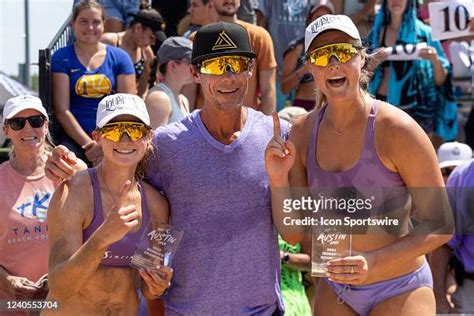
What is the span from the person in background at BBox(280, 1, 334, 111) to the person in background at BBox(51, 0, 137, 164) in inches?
55.9

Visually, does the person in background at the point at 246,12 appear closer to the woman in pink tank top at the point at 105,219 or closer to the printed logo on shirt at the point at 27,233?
the printed logo on shirt at the point at 27,233

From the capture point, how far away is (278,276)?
404cm

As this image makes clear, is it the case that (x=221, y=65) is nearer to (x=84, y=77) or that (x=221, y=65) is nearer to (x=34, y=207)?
(x=34, y=207)

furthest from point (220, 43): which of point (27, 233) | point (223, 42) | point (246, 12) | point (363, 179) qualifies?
point (246, 12)

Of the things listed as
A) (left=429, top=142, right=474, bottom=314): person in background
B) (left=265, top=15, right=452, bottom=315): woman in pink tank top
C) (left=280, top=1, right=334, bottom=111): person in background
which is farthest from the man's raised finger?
(left=280, top=1, right=334, bottom=111): person in background

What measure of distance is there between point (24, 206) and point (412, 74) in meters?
3.52

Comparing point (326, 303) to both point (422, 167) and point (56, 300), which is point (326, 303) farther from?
point (56, 300)

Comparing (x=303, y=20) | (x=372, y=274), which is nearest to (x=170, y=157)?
(x=372, y=274)

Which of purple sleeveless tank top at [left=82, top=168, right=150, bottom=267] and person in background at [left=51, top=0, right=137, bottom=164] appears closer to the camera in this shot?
purple sleeveless tank top at [left=82, top=168, right=150, bottom=267]

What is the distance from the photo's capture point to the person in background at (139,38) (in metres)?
7.21

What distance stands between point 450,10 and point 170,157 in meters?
3.44

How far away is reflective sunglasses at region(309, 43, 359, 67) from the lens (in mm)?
3762

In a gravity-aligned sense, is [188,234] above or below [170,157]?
below

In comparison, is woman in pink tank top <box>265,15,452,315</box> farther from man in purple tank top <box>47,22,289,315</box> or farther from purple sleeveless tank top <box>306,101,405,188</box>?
man in purple tank top <box>47,22,289,315</box>
